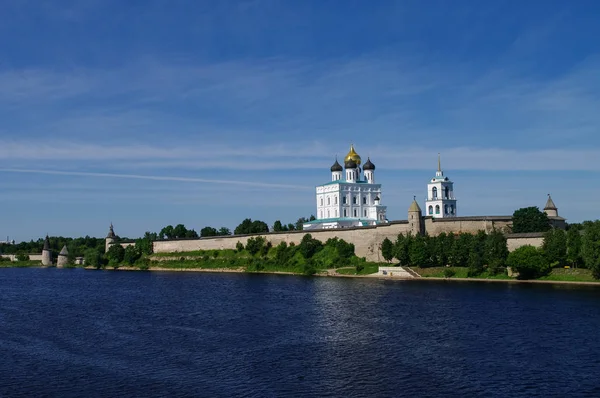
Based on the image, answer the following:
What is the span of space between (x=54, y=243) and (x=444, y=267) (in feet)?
226

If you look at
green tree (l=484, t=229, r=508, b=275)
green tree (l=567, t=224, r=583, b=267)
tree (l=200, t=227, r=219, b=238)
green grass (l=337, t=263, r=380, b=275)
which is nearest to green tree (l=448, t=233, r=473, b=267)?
green tree (l=484, t=229, r=508, b=275)

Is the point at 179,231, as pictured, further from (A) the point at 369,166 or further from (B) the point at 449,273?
(B) the point at 449,273

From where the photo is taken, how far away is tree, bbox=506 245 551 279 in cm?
3419

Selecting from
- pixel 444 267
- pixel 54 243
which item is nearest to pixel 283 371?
pixel 444 267

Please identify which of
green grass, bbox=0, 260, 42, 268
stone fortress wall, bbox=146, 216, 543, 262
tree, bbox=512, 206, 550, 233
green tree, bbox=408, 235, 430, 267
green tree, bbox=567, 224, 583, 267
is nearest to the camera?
green tree, bbox=567, 224, 583, 267

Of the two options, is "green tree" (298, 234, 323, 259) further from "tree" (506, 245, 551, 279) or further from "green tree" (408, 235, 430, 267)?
"tree" (506, 245, 551, 279)

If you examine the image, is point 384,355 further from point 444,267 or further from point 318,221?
point 318,221

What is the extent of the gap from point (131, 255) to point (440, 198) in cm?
3158

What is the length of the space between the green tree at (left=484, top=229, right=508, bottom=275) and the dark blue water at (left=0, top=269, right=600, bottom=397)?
330cm

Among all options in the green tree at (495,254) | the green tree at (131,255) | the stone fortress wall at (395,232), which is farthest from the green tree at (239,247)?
the green tree at (495,254)

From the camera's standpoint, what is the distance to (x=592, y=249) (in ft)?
105

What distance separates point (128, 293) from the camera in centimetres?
3619

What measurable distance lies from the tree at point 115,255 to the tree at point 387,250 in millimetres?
33288

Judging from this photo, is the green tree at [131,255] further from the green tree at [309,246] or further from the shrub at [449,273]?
the shrub at [449,273]
